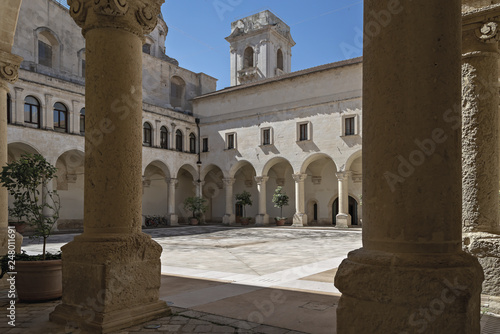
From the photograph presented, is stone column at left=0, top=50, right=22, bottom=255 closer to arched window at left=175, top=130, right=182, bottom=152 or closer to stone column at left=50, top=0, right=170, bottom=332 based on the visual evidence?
stone column at left=50, top=0, right=170, bottom=332

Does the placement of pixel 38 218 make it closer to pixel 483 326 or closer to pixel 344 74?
pixel 483 326

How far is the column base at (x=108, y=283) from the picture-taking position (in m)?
3.71

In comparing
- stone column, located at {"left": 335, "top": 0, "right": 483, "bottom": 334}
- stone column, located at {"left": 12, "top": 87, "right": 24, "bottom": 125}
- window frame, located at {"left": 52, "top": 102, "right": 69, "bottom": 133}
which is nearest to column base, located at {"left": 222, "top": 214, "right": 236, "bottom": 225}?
window frame, located at {"left": 52, "top": 102, "right": 69, "bottom": 133}

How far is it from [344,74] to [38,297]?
21265 millimetres

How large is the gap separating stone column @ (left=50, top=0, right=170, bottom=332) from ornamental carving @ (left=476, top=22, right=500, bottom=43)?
365 cm

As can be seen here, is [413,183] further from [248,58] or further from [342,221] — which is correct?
[248,58]

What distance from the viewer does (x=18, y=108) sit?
18875mm

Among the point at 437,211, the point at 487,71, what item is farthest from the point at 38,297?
the point at 487,71

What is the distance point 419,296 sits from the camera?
218cm

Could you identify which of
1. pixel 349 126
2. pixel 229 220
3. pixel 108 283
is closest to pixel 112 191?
pixel 108 283

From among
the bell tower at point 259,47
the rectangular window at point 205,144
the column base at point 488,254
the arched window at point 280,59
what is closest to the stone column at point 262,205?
the rectangular window at point 205,144

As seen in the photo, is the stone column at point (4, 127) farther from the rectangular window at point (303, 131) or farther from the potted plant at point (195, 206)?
the potted plant at point (195, 206)

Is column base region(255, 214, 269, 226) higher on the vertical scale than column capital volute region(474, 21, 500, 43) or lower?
lower

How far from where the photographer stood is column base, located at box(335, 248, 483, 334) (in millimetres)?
2150
